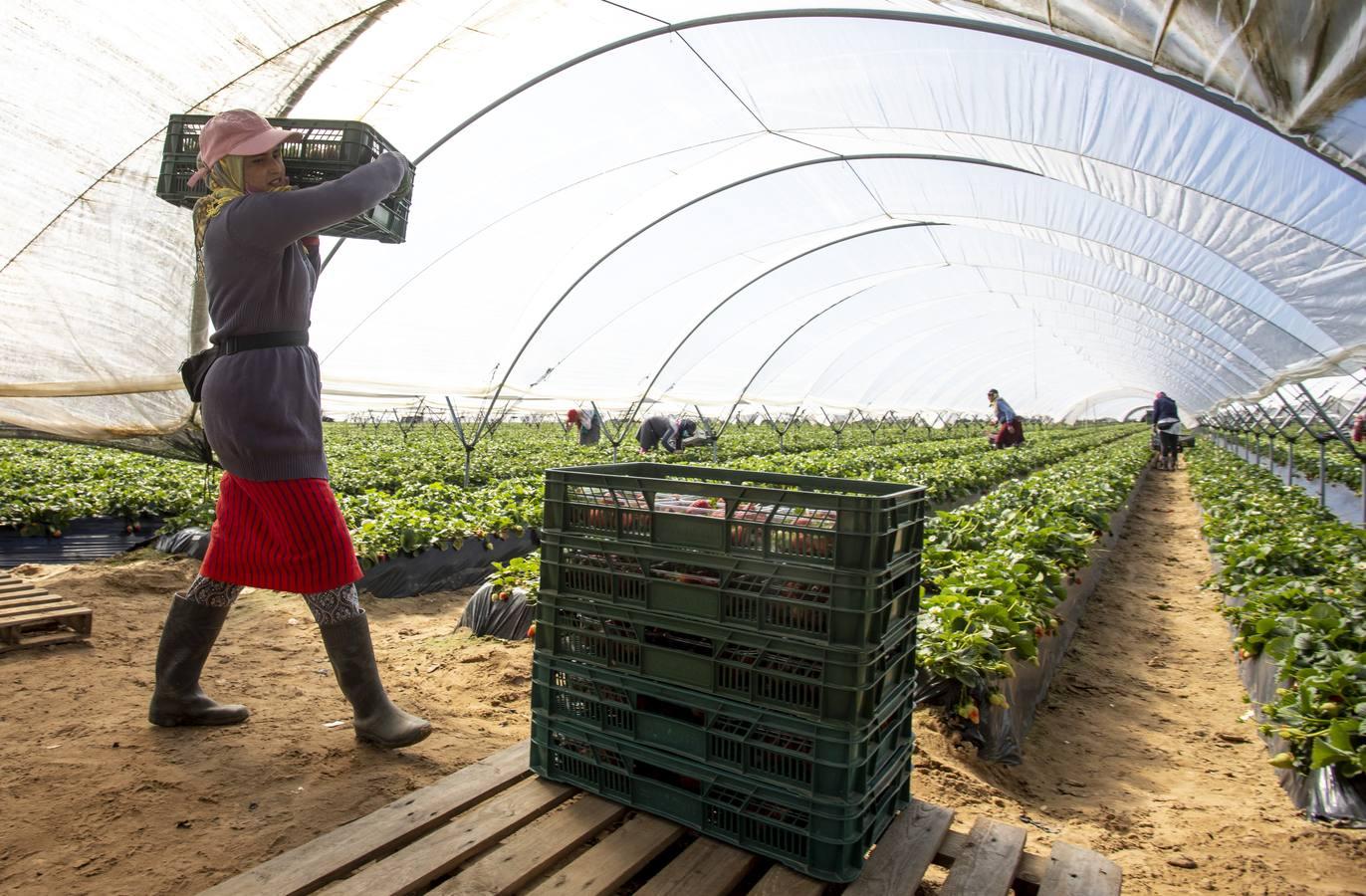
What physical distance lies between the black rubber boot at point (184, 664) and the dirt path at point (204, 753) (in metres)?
0.07

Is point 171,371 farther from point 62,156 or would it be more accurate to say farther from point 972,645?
point 972,645

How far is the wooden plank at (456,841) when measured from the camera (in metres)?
2.04

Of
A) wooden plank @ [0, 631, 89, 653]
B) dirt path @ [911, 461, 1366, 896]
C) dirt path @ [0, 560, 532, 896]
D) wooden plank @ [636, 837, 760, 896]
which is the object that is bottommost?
dirt path @ [911, 461, 1366, 896]

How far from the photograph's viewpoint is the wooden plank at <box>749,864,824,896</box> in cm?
205

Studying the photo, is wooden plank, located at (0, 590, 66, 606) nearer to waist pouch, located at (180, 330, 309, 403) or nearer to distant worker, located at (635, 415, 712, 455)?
waist pouch, located at (180, 330, 309, 403)

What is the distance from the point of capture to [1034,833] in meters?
3.07

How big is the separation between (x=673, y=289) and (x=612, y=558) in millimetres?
10426

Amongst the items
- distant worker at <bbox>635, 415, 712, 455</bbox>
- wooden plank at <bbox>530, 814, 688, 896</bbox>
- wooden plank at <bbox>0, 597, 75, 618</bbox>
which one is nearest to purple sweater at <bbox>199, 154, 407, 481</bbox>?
wooden plank at <bbox>530, 814, 688, 896</bbox>

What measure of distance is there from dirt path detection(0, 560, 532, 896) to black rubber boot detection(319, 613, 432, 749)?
7cm

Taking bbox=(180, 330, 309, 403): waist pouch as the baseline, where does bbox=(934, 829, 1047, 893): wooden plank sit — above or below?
below

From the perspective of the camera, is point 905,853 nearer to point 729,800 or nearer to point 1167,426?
point 729,800

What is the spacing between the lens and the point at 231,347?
118 inches

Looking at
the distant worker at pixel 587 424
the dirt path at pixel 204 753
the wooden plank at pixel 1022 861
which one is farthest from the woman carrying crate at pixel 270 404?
the distant worker at pixel 587 424

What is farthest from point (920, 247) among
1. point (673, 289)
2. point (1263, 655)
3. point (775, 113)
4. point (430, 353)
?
point (1263, 655)
